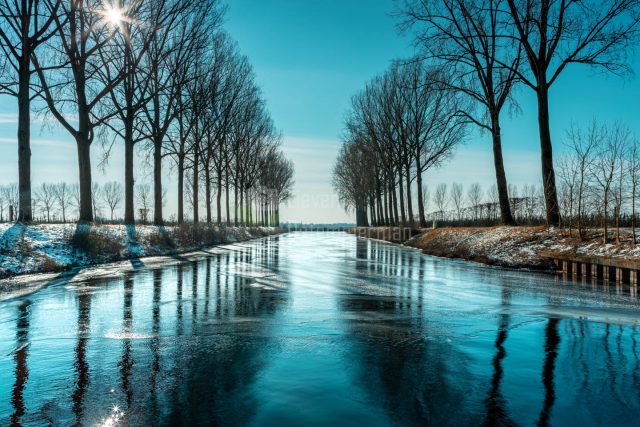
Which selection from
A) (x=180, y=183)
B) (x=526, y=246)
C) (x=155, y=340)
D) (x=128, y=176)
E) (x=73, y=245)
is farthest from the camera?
(x=180, y=183)

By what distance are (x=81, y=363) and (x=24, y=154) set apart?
1602 cm

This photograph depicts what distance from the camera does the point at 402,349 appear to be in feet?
16.7

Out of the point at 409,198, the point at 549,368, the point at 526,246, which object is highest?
the point at 409,198

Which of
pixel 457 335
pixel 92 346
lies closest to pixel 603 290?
pixel 457 335

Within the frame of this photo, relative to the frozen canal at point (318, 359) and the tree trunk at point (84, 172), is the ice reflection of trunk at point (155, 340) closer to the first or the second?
the frozen canal at point (318, 359)

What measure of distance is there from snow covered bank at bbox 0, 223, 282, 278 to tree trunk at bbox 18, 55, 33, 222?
1.12m

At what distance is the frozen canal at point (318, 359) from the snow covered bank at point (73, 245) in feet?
16.7

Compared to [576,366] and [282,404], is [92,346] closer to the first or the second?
[282,404]

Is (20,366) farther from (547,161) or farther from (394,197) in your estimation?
(394,197)

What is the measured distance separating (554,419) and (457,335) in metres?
2.45

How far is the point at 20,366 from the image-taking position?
444 centimetres

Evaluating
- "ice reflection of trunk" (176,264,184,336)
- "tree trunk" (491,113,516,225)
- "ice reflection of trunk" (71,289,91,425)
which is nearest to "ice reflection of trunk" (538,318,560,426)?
"ice reflection of trunk" (71,289,91,425)

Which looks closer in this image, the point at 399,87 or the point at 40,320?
the point at 40,320

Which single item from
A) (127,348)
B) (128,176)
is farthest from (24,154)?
(127,348)
